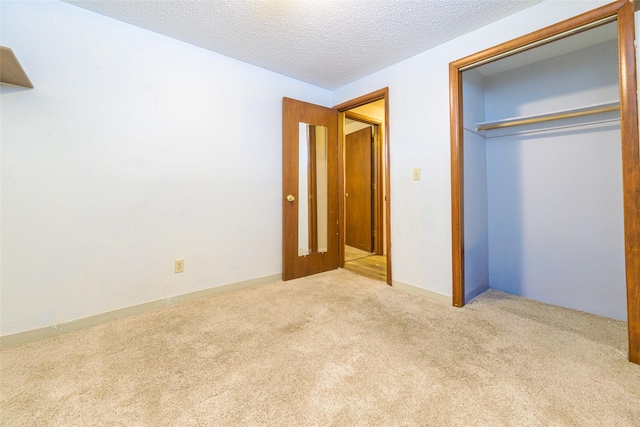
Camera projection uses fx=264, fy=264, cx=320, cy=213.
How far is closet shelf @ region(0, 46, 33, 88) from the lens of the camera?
1.33m

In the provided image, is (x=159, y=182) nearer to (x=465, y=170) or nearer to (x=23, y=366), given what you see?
(x=23, y=366)

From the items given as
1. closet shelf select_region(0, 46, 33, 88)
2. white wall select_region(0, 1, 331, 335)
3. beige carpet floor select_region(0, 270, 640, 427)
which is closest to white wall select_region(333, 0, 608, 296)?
beige carpet floor select_region(0, 270, 640, 427)

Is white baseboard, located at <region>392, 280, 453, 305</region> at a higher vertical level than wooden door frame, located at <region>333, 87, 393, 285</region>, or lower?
lower

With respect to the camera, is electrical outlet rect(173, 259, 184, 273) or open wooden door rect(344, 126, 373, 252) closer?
electrical outlet rect(173, 259, 184, 273)

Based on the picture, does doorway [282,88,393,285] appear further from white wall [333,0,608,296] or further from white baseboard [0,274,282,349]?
white baseboard [0,274,282,349]

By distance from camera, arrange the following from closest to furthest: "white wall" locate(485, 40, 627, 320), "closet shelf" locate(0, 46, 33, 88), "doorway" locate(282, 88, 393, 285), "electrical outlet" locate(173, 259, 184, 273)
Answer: "closet shelf" locate(0, 46, 33, 88) → "white wall" locate(485, 40, 627, 320) → "electrical outlet" locate(173, 259, 184, 273) → "doorway" locate(282, 88, 393, 285)

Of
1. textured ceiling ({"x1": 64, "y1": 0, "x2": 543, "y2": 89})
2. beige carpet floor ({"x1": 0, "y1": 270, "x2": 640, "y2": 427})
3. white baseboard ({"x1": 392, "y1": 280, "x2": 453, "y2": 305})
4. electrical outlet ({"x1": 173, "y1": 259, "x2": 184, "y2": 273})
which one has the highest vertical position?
textured ceiling ({"x1": 64, "y1": 0, "x2": 543, "y2": 89})

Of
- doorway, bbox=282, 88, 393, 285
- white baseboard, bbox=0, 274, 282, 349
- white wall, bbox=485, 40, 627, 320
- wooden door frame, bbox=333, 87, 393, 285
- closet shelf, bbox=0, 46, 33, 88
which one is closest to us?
closet shelf, bbox=0, 46, 33, 88

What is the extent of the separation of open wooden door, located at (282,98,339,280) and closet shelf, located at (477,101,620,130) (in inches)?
63.7

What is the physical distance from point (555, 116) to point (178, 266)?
11.1 feet

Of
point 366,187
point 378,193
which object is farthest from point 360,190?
point 378,193

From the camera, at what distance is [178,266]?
7.44ft

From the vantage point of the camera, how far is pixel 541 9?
1759 millimetres

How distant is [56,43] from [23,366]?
200cm
